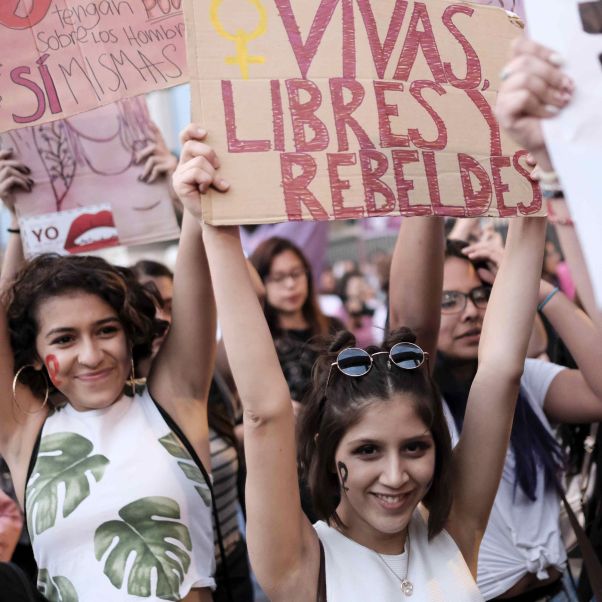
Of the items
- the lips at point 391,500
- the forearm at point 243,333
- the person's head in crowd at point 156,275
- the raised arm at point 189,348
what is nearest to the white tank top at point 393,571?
the lips at point 391,500

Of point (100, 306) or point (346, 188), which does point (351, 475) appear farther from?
point (100, 306)

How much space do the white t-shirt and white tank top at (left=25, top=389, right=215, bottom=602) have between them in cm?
79

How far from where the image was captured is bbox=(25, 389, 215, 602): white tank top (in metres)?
2.22

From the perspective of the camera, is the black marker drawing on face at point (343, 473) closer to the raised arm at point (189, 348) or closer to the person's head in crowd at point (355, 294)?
the raised arm at point (189, 348)

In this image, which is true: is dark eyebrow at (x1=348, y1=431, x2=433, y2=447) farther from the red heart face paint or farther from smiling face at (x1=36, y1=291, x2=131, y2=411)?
the red heart face paint

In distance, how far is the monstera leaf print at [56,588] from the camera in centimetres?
225

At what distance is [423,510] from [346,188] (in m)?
0.78

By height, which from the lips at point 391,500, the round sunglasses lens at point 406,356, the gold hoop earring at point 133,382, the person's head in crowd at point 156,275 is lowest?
the lips at point 391,500

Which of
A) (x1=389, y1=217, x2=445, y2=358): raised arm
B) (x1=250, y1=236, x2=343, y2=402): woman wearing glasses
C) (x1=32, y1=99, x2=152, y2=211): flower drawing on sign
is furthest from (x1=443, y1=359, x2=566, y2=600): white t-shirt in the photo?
(x1=250, y1=236, x2=343, y2=402): woman wearing glasses

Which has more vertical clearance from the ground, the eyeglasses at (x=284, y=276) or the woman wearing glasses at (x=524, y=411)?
the eyeglasses at (x=284, y=276)

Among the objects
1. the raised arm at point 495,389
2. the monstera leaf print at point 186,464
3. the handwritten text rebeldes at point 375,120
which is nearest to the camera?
the handwritten text rebeldes at point 375,120

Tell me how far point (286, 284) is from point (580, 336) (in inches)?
76.0

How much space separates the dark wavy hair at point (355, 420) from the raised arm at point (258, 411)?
0.19 metres

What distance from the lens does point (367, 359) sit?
2.05 metres
